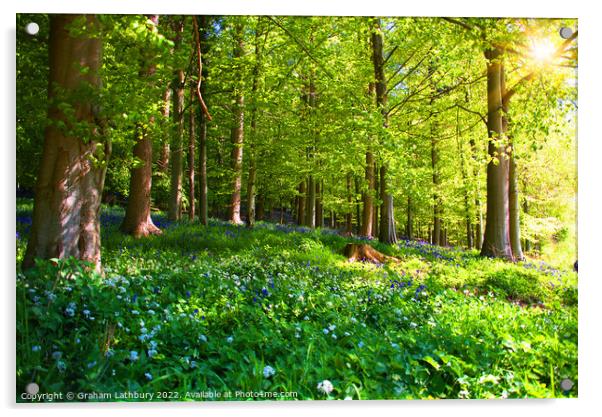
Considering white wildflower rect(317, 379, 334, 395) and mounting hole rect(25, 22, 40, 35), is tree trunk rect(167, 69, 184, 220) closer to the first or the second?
mounting hole rect(25, 22, 40, 35)

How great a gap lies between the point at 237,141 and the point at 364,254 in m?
4.70

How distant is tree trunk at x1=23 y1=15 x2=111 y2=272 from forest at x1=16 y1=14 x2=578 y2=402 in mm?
20

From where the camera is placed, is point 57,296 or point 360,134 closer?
point 57,296

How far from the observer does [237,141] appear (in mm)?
10391

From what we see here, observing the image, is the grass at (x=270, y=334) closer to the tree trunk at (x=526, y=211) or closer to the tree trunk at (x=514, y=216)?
the tree trunk at (x=526, y=211)

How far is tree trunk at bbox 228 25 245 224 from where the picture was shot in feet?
27.2

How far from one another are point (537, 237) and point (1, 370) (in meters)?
8.01

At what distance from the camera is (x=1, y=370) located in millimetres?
4012

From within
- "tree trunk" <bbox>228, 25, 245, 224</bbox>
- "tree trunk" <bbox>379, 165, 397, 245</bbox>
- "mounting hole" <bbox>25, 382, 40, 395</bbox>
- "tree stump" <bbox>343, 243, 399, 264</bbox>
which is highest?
"tree trunk" <bbox>228, 25, 245, 224</bbox>

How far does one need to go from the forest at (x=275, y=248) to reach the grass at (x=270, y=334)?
0.02m

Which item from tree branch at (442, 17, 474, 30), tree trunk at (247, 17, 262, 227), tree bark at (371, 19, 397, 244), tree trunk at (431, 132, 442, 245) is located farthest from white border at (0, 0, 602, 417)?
tree bark at (371, 19, 397, 244)

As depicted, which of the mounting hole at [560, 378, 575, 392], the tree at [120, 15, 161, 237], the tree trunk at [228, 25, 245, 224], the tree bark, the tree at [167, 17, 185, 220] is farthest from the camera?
the tree bark
